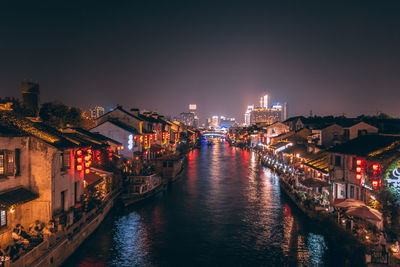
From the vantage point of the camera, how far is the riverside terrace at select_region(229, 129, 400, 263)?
23.4 metres

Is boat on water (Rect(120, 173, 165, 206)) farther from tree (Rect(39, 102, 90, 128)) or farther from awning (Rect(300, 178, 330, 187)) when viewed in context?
tree (Rect(39, 102, 90, 128))

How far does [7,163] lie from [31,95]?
20663 millimetres

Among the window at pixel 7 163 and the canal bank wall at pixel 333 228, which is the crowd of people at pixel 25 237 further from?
the canal bank wall at pixel 333 228

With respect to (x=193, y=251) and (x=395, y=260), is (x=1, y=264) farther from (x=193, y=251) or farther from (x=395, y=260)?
(x=395, y=260)

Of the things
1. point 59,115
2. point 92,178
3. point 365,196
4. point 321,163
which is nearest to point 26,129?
point 92,178

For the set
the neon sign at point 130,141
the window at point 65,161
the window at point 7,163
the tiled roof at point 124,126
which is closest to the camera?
the window at point 7,163

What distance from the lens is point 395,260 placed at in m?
20.7

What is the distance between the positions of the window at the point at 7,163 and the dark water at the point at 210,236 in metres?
8.29

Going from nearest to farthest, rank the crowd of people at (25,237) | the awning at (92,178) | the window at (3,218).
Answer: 1. the crowd of people at (25,237)
2. the window at (3,218)
3. the awning at (92,178)

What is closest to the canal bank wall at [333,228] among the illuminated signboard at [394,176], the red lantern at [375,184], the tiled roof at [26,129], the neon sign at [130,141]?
the red lantern at [375,184]

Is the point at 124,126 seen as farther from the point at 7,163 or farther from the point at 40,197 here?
the point at 7,163

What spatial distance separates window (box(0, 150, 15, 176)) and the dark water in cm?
829

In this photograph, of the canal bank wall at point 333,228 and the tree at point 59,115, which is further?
the tree at point 59,115

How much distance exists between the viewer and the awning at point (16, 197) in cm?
2054
